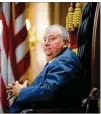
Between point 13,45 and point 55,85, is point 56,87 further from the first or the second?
point 13,45

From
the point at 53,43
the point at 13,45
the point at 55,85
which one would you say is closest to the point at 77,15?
the point at 53,43

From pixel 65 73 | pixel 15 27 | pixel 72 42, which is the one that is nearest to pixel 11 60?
pixel 15 27

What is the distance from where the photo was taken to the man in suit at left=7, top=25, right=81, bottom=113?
4.29 ft

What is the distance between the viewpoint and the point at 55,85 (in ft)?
4.24

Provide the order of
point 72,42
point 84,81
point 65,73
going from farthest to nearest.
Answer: point 72,42, point 84,81, point 65,73

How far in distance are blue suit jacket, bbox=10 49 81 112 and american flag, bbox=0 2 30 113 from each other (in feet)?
2.29

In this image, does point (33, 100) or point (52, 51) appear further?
point (52, 51)

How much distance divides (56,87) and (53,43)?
238 millimetres

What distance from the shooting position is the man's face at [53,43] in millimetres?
1423

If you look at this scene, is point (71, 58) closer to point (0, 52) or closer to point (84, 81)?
point (84, 81)

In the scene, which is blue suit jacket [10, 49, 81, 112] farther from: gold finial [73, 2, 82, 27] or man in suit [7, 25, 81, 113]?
gold finial [73, 2, 82, 27]

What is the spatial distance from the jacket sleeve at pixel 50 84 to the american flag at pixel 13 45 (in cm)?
72

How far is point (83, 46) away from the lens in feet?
4.89

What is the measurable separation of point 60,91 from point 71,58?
6.6 inches
